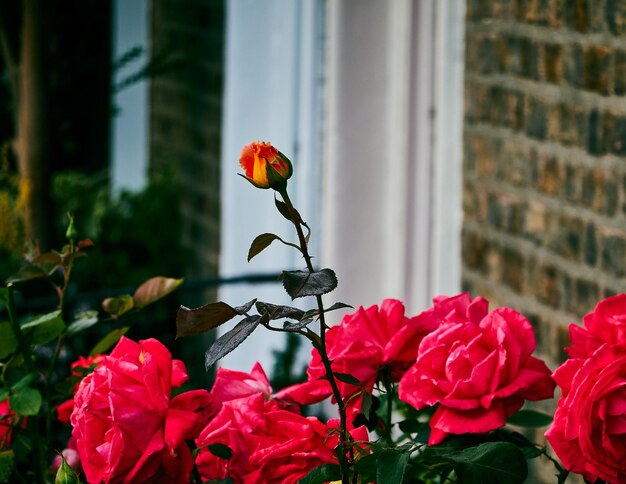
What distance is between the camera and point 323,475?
76 cm

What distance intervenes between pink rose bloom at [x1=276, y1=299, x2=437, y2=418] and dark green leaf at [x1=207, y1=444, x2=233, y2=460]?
95 mm

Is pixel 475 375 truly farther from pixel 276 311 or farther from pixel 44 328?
pixel 44 328

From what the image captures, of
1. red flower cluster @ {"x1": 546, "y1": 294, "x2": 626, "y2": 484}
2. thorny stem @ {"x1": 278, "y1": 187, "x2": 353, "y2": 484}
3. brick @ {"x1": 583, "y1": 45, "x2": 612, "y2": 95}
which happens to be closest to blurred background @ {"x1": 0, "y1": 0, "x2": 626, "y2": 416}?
brick @ {"x1": 583, "y1": 45, "x2": 612, "y2": 95}

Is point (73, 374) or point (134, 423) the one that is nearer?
point (134, 423)

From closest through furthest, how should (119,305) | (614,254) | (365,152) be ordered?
(119,305) < (614,254) < (365,152)

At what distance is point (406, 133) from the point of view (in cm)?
236

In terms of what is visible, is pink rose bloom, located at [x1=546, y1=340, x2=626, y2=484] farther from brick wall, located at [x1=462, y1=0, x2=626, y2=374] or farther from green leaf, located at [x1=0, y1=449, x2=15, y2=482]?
brick wall, located at [x1=462, y1=0, x2=626, y2=374]

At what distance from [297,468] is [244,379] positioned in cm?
13

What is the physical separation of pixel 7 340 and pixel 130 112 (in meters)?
3.51

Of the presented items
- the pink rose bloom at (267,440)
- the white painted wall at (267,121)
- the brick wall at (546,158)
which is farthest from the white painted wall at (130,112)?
the pink rose bloom at (267,440)

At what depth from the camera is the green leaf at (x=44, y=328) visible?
948 millimetres

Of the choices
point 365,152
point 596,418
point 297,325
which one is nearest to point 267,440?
point 297,325

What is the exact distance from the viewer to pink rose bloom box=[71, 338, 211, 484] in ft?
2.56

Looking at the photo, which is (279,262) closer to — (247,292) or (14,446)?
(247,292)
